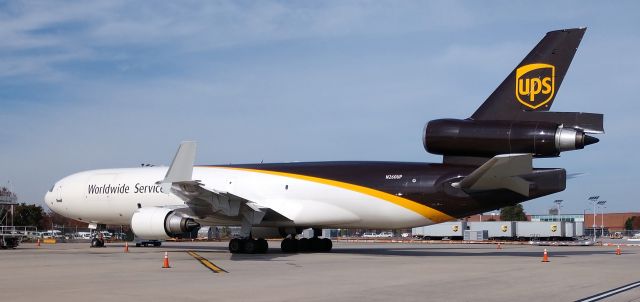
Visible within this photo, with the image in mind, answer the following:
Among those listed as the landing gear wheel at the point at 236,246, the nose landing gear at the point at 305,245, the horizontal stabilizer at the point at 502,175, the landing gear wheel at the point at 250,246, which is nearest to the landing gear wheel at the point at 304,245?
the nose landing gear at the point at 305,245

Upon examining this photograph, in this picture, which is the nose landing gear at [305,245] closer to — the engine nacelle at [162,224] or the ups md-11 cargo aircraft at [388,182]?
the ups md-11 cargo aircraft at [388,182]

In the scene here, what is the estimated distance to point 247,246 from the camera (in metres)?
28.3

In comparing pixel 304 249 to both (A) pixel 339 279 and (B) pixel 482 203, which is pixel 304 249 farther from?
(A) pixel 339 279

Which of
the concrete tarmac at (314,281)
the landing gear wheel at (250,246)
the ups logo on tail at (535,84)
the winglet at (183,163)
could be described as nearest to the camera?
the concrete tarmac at (314,281)

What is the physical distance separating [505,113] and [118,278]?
14.3 metres

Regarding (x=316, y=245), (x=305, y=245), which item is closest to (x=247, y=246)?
(x=305, y=245)

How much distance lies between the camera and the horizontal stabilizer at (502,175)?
874 inches

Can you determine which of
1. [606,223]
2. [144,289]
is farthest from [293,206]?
[606,223]

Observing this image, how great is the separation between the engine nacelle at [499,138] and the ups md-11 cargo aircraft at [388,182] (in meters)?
0.03

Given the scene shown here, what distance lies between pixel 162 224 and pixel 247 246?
11.5 feet

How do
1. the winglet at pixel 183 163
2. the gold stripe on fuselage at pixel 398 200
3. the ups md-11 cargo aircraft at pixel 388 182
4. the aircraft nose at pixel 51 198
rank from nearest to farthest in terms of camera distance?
the winglet at pixel 183 163 → the ups md-11 cargo aircraft at pixel 388 182 → the gold stripe on fuselage at pixel 398 200 → the aircraft nose at pixel 51 198

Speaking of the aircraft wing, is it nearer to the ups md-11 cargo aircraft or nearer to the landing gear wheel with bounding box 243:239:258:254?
the ups md-11 cargo aircraft

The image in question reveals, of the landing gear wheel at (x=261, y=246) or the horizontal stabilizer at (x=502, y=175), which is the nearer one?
the horizontal stabilizer at (x=502, y=175)

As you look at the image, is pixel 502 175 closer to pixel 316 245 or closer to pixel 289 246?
pixel 316 245
